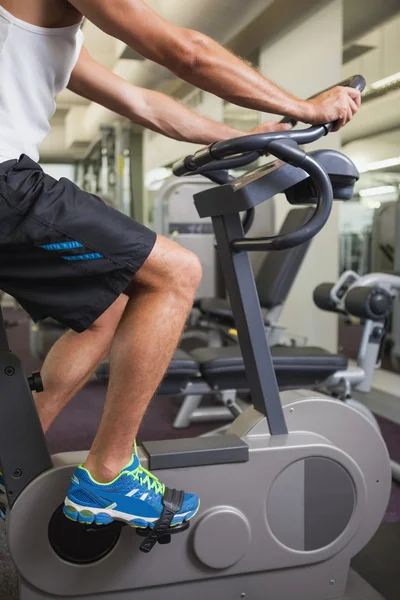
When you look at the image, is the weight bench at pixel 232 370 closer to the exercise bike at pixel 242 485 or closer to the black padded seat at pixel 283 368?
the black padded seat at pixel 283 368

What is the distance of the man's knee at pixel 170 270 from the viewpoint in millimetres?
1223

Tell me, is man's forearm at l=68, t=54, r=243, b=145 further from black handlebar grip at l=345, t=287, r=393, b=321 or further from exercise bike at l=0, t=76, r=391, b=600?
black handlebar grip at l=345, t=287, r=393, b=321

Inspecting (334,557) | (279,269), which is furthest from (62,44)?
(279,269)

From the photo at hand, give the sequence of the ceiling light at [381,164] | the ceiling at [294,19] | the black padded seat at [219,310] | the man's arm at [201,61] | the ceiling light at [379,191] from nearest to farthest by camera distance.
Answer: the man's arm at [201,61] → the black padded seat at [219,310] → the ceiling at [294,19] → the ceiling light at [381,164] → the ceiling light at [379,191]

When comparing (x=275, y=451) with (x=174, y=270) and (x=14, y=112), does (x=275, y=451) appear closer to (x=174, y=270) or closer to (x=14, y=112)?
(x=174, y=270)

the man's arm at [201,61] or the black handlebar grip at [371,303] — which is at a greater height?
the man's arm at [201,61]

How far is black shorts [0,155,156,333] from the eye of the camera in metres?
1.12

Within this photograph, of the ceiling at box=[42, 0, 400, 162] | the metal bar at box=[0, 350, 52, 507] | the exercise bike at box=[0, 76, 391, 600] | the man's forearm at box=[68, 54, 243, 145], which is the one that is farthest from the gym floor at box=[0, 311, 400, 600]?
the ceiling at box=[42, 0, 400, 162]

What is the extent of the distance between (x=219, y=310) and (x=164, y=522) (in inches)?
96.0

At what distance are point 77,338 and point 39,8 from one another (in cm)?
71

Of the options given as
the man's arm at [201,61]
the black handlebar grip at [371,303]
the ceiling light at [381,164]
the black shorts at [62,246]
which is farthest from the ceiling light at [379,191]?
the black shorts at [62,246]

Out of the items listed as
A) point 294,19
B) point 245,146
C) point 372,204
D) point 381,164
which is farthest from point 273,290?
point 372,204

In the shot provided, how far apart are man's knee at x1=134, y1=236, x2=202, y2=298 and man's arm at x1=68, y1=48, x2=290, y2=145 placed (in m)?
0.46

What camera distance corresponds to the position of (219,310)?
12.0 feet
